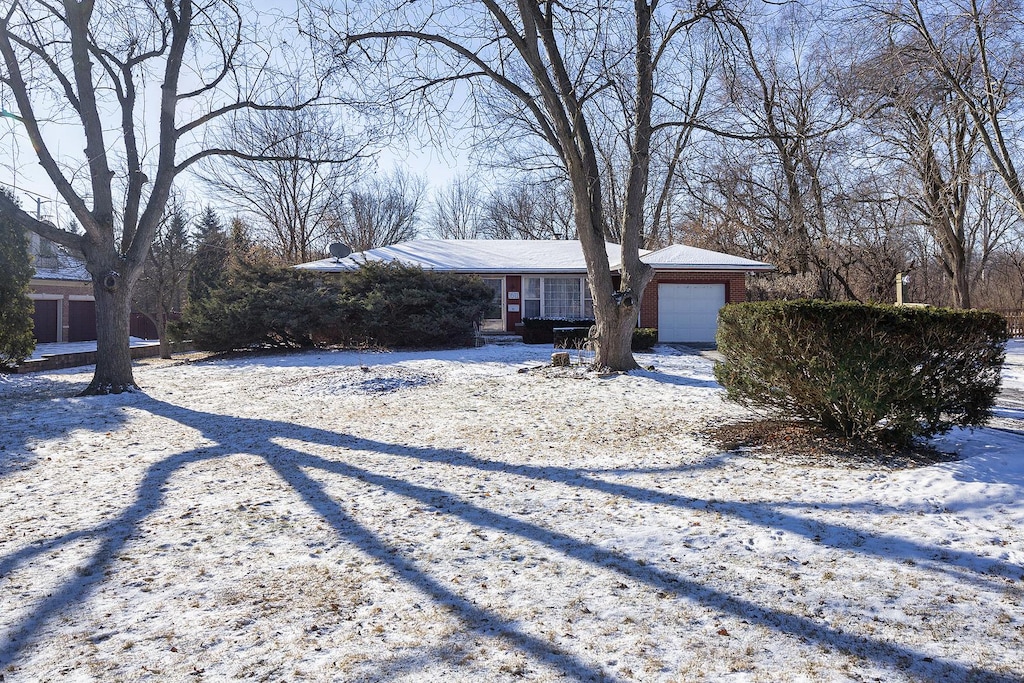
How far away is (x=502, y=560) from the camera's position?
11.3 ft

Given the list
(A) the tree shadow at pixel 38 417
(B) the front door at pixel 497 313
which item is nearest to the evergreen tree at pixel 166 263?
(A) the tree shadow at pixel 38 417

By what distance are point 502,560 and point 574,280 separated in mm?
18191

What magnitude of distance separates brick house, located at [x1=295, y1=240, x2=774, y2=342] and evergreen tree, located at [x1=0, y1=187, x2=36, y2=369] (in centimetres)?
752

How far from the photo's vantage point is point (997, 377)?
498 cm

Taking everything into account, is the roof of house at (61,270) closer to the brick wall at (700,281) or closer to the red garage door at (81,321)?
the red garage door at (81,321)

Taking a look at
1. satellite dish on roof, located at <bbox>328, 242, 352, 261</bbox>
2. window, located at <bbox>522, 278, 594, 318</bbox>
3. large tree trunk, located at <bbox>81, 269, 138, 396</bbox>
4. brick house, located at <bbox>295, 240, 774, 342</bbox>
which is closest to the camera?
large tree trunk, located at <bbox>81, 269, 138, 396</bbox>

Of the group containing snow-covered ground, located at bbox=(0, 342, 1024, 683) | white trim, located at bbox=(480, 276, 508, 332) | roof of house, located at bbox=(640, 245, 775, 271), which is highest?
roof of house, located at bbox=(640, 245, 775, 271)

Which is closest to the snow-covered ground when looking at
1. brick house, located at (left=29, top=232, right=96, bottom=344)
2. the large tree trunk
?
the large tree trunk

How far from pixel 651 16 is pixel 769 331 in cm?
693

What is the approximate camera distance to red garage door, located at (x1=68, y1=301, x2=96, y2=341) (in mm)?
27531

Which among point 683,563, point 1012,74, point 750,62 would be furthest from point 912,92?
point 683,563

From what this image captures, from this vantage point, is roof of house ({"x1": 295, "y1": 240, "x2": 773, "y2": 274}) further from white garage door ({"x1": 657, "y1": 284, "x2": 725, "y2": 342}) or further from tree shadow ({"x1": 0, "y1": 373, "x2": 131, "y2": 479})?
tree shadow ({"x1": 0, "y1": 373, "x2": 131, "y2": 479})

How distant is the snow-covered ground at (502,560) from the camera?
2520 mm

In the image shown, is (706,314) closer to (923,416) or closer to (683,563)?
(923,416)
